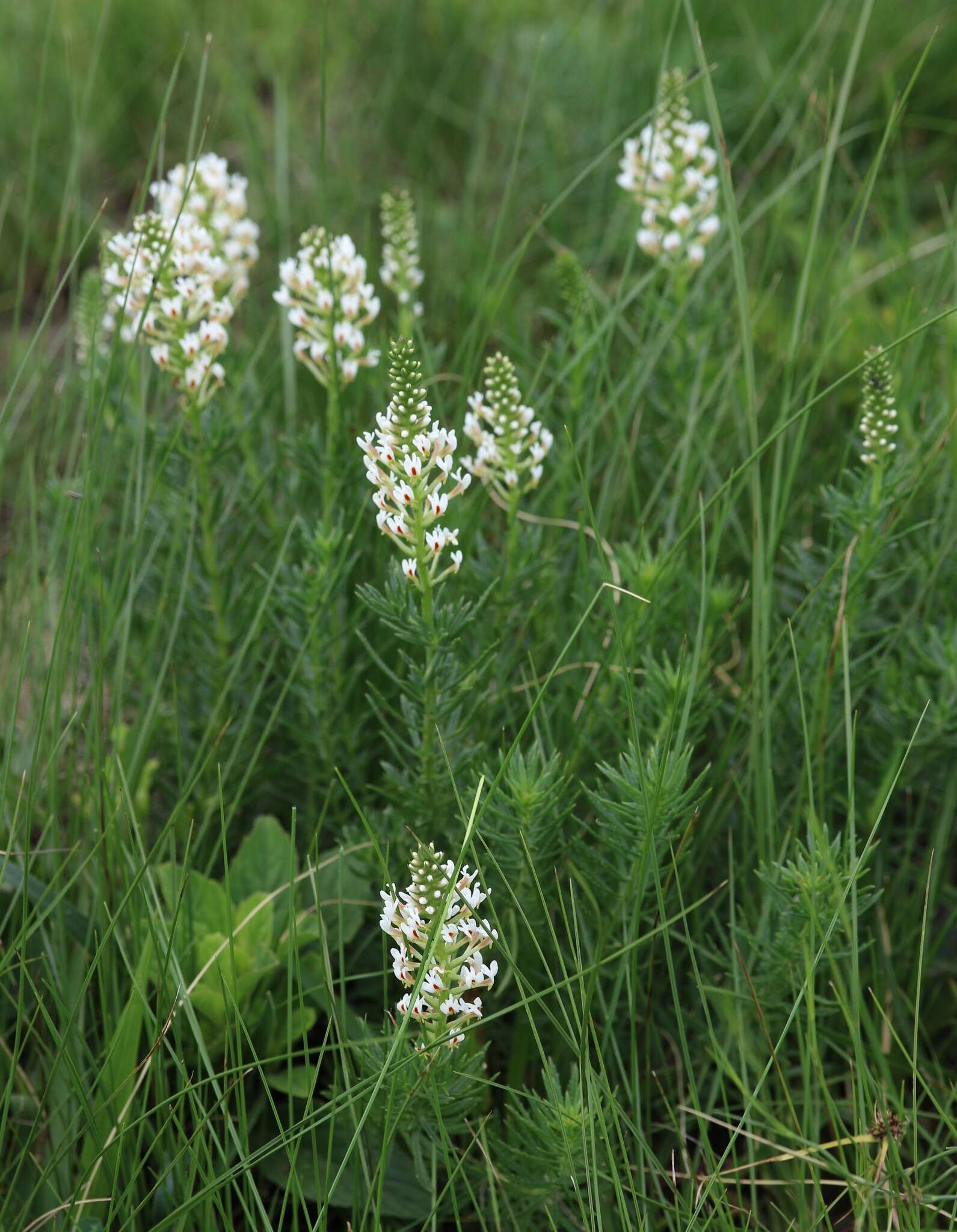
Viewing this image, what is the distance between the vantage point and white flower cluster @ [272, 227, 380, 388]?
1854 millimetres

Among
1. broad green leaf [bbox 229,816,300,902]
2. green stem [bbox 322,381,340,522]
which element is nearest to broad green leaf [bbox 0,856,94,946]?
broad green leaf [bbox 229,816,300,902]

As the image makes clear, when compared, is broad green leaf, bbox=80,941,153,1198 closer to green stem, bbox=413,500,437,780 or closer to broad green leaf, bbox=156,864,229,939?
broad green leaf, bbox=156,864,229,939

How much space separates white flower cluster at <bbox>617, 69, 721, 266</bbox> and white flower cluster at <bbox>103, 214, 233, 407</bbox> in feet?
2.64

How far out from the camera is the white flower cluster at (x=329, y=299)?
6.08 ft

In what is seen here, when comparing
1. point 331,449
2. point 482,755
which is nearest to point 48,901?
point 482,755

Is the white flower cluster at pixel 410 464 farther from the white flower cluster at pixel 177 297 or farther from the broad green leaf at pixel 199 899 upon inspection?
the broad green leaf at pixel 199 899

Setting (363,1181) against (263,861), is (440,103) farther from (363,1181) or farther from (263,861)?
(363,1181)

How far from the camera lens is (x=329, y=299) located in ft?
6.27

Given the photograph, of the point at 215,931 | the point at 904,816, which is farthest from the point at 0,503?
the point at 904,816

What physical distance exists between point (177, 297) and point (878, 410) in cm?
109

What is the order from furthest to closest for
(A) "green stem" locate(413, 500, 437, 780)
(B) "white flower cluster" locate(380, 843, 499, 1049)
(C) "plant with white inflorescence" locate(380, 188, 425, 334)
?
(C) "plant with white inflorescence" locate(380, 188, 425, 334)
(A) "green stem" locate(413, 500, 437, 780)
(B) "white flower cluster" locate(380, 843, 499, 1049)

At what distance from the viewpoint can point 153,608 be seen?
2234 millimetres

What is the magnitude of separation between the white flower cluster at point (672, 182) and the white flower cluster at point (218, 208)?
A: 73cm

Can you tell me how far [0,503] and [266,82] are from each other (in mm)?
2079
